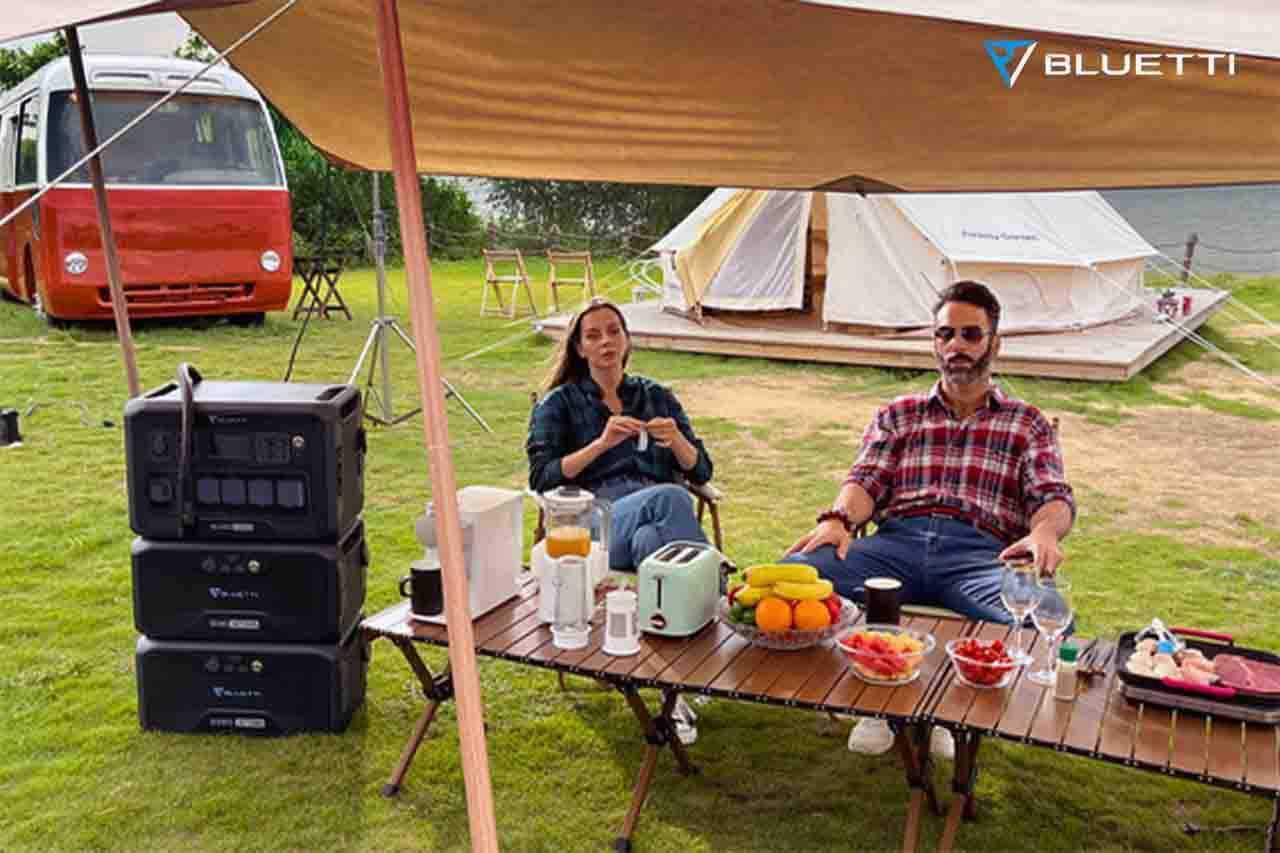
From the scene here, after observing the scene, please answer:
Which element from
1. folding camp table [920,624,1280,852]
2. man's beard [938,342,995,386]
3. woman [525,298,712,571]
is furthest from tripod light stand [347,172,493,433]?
folding camp table [920,624,1280,852]

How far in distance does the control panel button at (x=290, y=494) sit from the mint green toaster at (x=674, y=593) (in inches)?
34.3

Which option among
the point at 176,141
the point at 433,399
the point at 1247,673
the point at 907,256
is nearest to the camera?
the point at 433,399

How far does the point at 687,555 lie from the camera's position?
2.48 meters

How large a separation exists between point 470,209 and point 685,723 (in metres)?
16.3

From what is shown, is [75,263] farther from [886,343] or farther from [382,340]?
[886,343]

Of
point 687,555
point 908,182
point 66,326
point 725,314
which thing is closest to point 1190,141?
point 908,182

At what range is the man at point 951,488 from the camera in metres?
2.82

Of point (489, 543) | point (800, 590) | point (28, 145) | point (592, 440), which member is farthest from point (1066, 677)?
point (28, 145)

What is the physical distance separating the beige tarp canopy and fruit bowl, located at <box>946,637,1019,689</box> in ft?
3.54

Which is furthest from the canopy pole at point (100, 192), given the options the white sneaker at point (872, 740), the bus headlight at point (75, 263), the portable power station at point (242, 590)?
the bus headlight at point (75, 263)

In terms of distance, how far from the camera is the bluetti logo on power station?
188 cm

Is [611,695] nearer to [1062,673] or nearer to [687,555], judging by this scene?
[687,555]

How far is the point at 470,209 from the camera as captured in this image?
1838 centimetres

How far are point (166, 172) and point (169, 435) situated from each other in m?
7.35
